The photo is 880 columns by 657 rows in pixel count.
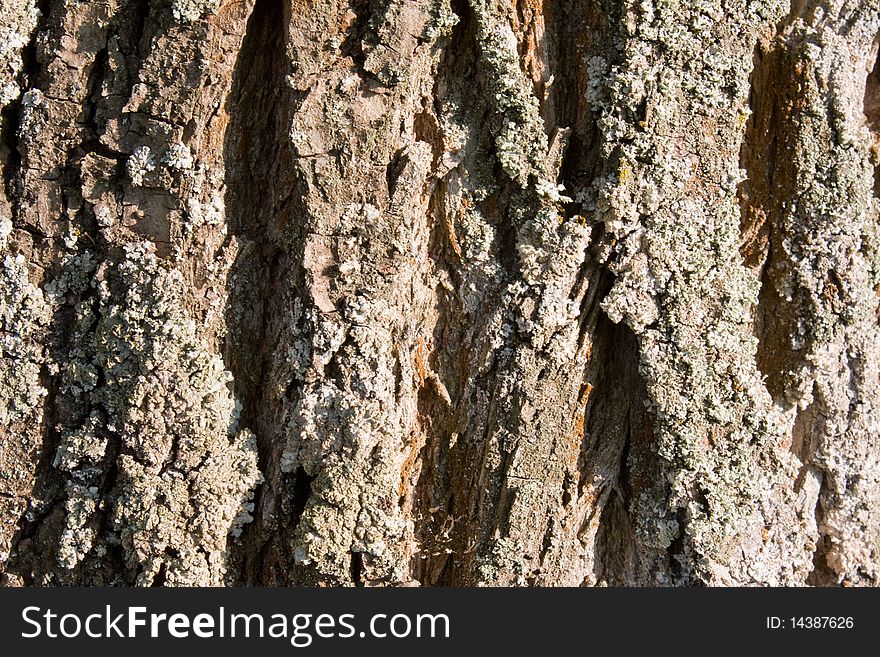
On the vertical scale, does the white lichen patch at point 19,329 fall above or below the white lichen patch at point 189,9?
below

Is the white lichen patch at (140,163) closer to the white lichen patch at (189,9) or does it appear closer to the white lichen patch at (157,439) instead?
the white lichen patch at (157,439)

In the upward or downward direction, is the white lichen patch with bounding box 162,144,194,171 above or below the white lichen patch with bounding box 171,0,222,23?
below

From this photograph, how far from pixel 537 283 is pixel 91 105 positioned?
1086 millimetres

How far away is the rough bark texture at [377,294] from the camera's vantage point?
5.80ft

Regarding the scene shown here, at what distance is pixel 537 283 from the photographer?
71.5 inches

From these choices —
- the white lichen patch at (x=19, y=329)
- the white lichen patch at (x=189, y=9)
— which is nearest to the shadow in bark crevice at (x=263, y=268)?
the white lichen patch at (x=189, y=9)

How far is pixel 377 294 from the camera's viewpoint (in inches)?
70.5

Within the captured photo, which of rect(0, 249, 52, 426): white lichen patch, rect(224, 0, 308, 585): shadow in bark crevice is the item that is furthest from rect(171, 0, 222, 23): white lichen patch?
rect(0, 249, 52, 426): white lichen patch

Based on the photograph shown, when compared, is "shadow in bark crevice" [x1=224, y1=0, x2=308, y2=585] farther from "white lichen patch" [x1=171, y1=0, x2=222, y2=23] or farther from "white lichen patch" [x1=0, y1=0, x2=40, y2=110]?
"white lichen patch" [x1=0, y1=0, x2=40, y2=110]

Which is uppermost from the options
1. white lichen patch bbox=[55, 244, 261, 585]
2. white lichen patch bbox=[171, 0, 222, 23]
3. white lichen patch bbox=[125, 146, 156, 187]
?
white lichen patch bbox=[171, 0, 222, 23]

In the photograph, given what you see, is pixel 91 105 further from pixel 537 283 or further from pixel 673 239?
pixel 673 239

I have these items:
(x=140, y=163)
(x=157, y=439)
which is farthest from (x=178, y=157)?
(x=157, y=439)

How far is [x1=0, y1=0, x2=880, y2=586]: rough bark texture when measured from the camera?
5.80 ft

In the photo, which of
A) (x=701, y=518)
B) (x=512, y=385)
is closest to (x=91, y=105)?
(x=512, y=385)
